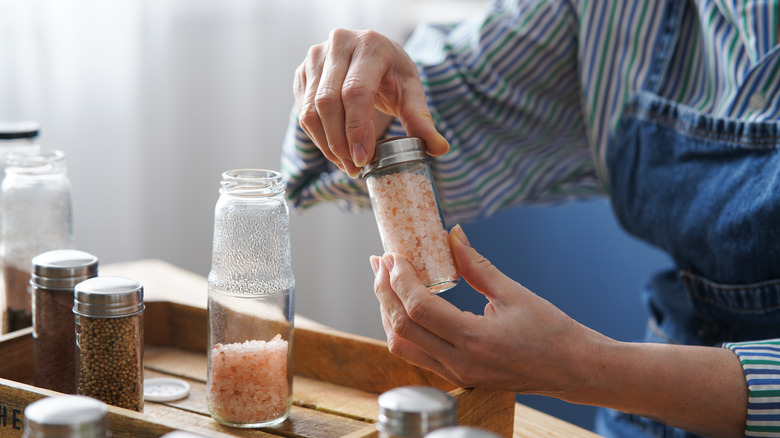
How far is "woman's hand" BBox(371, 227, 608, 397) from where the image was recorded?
739 mm

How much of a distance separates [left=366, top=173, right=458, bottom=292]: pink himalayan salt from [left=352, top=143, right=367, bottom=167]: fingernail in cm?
2

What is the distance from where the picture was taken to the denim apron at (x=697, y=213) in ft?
3.46

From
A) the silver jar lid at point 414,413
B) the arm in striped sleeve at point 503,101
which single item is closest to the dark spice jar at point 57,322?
the silver jar lid at point 414,413

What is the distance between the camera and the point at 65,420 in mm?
507

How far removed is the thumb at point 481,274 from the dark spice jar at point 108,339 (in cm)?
32

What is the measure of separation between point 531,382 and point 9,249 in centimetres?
71

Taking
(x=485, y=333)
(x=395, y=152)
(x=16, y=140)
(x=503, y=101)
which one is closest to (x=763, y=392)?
(x=485, y=333)

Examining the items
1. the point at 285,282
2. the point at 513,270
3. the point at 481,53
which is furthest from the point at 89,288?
the point at 513,270

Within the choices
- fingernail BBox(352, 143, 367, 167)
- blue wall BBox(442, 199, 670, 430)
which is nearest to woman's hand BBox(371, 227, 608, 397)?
fingernail BBox(352, 143, 367, 167)

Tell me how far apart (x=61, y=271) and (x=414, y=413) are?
49cm

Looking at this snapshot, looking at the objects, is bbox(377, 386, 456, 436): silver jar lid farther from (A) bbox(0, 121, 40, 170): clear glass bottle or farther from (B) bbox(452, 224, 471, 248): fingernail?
(A) bbox(0, 121, 40, 170): clear glass bottle

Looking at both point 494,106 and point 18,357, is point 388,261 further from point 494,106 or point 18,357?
point 494,106

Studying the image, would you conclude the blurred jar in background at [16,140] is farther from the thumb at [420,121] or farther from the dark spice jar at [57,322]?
the thumb at [420,121]

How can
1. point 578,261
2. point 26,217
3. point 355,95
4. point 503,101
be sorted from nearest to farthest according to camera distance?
point 355,95, point 26,217, point 503,101, point 578,261
